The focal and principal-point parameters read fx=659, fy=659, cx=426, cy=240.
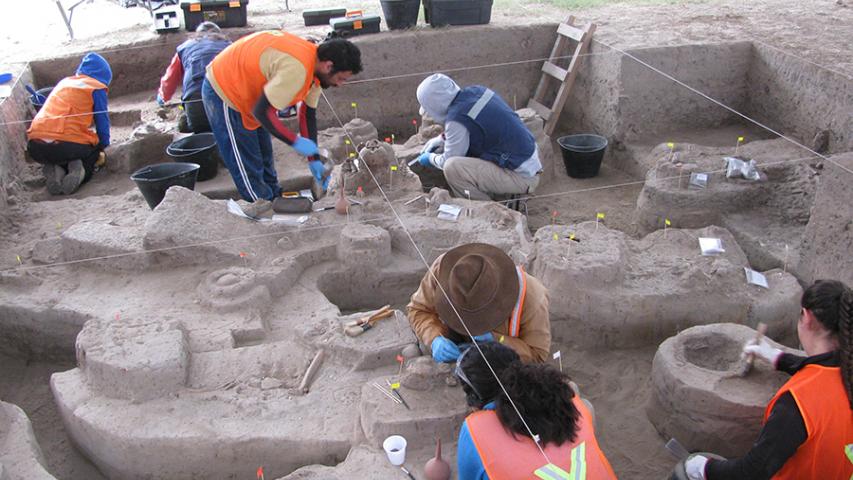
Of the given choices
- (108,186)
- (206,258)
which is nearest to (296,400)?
(206,258)

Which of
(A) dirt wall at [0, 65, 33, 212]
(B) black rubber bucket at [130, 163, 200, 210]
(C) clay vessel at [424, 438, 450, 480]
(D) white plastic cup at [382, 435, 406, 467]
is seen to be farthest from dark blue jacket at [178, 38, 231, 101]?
(C) clay vessel at [424, 438, 450, 480]

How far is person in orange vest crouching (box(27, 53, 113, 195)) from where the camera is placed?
20.6 ft

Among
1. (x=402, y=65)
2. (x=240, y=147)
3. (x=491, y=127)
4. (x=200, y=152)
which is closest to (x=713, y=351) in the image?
(x=491, y=127)

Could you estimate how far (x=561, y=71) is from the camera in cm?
784

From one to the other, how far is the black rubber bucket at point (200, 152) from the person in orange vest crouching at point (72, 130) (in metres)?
0.88

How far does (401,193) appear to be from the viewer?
536 cm

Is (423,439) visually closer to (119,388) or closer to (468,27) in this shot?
(119,388)

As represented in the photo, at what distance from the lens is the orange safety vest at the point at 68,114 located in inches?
246

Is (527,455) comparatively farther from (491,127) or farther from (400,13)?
(400,13)

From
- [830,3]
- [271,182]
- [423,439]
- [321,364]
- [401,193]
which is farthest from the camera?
[830,3]

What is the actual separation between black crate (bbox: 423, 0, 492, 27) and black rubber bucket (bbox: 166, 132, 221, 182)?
3.24 m

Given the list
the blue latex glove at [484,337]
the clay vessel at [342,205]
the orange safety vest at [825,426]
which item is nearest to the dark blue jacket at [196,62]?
the clay vessel at [342,205]

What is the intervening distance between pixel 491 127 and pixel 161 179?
2738 mm

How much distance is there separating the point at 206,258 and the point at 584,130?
491 centimetres
